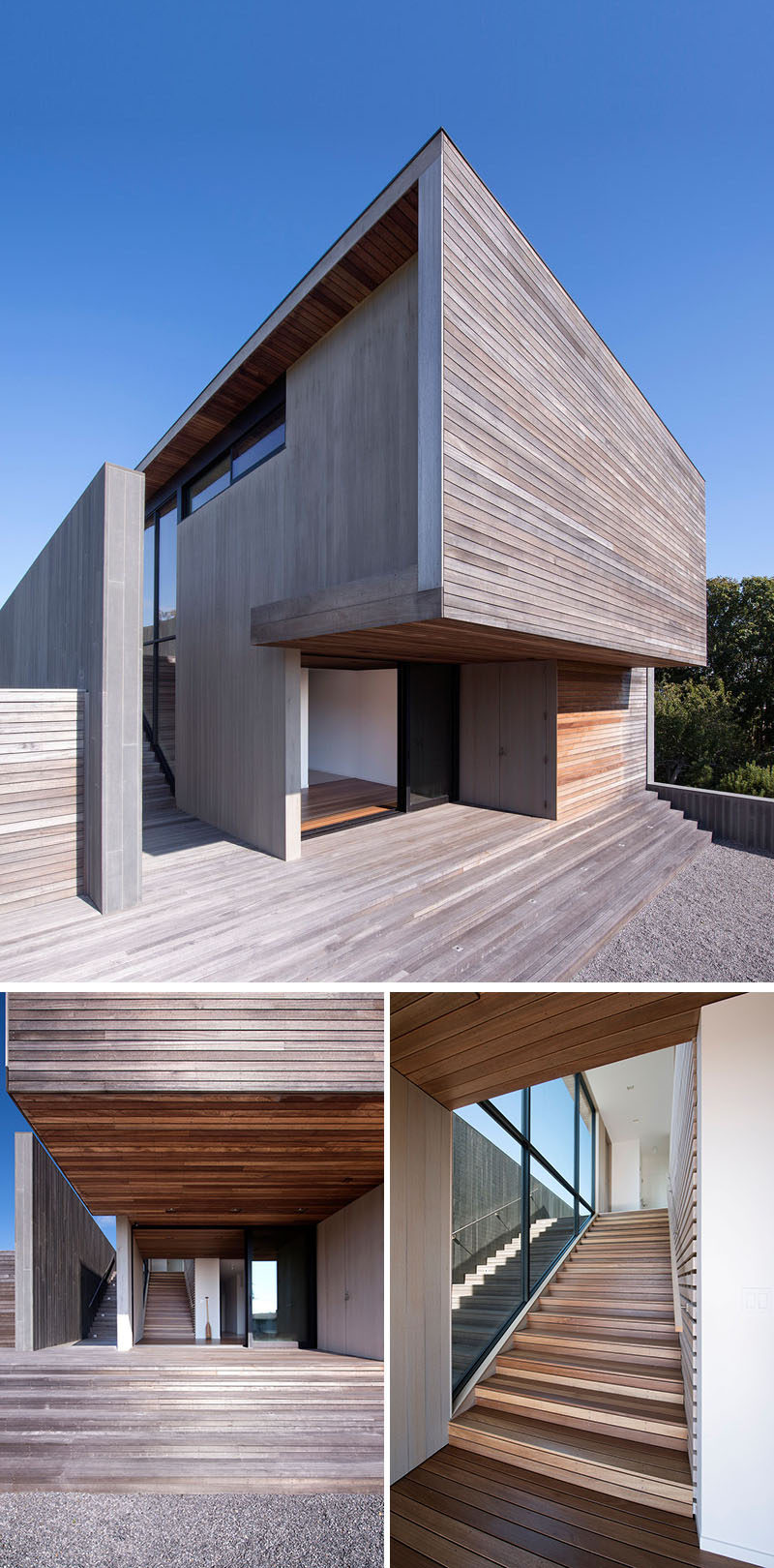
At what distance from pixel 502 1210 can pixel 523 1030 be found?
2631mm

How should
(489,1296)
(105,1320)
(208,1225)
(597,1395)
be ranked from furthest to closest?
(105,1320)
(208,1225)
(489,1296)
(597,1395)

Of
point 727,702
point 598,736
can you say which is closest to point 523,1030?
point 598,736

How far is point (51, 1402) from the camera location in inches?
225

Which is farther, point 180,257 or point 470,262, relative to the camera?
point 180,257

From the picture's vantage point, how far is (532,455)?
5543mm

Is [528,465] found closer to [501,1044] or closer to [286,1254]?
[501,1044]

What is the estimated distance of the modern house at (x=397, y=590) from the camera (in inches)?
193

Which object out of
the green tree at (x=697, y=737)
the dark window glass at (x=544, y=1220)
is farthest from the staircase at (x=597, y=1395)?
the green tree at (x=697, y=737)

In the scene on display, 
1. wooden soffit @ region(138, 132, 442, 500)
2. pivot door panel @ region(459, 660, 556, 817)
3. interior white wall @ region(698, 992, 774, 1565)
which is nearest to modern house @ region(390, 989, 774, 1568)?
interior white wall @ region(698, 992, 774, 1565)

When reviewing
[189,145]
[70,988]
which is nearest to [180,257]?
[189,145]

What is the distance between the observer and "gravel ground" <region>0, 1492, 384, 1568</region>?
3826 millimetres

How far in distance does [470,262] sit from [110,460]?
280 centimetres

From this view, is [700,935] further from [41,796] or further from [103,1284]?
[103,1284]

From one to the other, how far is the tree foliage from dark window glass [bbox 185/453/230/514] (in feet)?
43.7
